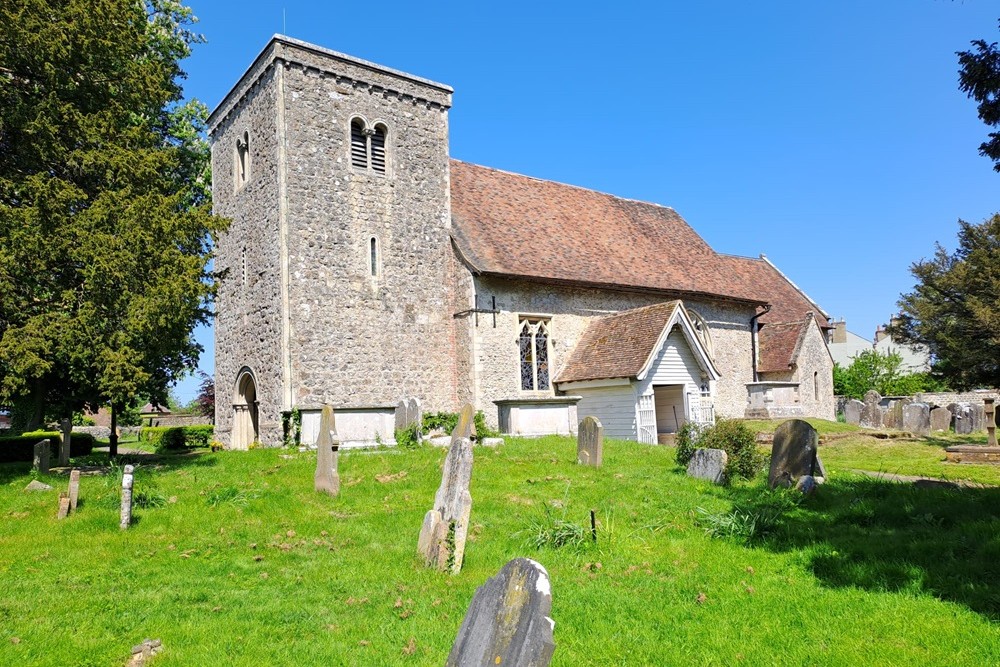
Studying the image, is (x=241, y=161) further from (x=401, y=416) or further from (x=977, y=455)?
(x=977, y=455)

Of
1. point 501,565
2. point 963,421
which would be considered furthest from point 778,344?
point 501,565

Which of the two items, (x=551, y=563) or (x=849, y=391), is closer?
(x=551, y=563)

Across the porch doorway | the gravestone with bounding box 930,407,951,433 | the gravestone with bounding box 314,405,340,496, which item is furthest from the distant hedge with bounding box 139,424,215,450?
the gravestone with bounding box 930,407,951,433

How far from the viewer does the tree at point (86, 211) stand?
41.2 ft

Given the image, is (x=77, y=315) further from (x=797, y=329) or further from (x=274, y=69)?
(x=797, y=329)

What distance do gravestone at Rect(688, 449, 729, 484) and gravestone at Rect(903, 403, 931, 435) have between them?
1731cm

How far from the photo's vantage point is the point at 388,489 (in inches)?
449

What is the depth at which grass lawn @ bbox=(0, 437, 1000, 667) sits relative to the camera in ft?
18.0

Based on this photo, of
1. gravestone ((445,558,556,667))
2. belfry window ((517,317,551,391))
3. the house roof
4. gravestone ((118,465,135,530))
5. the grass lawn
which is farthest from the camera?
belfry window ((517,317,551,391))

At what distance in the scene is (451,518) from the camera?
7.87m

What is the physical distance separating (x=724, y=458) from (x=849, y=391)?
3219cm

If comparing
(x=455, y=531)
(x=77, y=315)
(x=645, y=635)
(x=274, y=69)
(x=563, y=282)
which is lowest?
(x=645, y=635)

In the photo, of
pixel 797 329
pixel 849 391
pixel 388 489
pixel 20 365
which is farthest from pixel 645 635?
pixel 849 391

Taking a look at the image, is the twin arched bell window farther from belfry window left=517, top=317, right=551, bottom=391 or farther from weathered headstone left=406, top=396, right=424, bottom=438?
weathered headstone left=406, top=396, right=424, bottom=438
